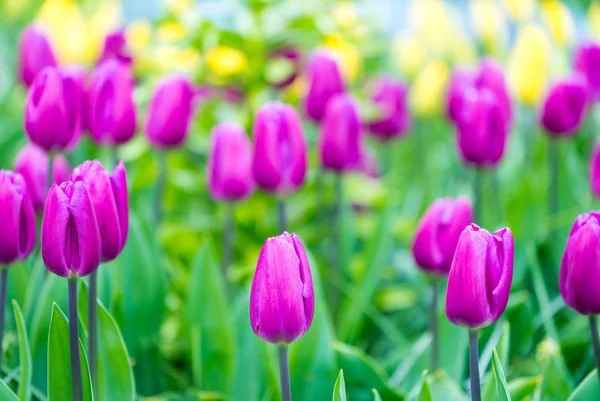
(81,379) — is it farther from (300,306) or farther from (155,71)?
(155,71)

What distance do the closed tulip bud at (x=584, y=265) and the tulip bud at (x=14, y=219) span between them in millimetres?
634

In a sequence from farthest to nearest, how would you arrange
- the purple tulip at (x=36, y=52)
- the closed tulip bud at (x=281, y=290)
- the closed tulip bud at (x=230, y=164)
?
the purple tulip at (x=36, y=52) → the closed tulip bud at (x=230, y=164) → the closed tulip bud at (x=281, y=290)

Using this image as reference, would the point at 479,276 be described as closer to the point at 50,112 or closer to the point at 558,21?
the point at 50,112

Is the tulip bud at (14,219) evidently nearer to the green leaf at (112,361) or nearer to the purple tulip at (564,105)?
the green leaf at (112,361)

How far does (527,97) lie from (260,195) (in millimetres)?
709

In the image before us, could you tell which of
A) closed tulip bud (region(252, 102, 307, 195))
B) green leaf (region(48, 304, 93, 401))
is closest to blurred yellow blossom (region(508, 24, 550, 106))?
closed tulip bud (region(252, 102, 307, 195))

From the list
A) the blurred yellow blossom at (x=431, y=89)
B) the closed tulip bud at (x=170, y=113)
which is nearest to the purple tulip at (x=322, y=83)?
the closed tulip bud at (x=170, y=113)

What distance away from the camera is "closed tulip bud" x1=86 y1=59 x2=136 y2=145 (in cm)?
132

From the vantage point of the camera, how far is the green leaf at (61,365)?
88cm

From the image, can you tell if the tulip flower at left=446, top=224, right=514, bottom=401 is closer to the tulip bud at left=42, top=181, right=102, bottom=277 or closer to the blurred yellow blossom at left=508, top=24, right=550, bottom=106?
the tulip bud at left=42, top=181, right=102, bottom=277

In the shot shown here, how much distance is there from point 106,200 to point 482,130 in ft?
2.57

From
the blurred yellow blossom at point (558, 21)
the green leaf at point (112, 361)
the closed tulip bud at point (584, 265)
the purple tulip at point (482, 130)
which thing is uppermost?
the blurred yellow blossom at point (558, 21)

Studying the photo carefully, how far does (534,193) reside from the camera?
1.86 m

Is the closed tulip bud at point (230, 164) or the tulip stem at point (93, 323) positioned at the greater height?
the closed tulip bud at point (230, 164)
